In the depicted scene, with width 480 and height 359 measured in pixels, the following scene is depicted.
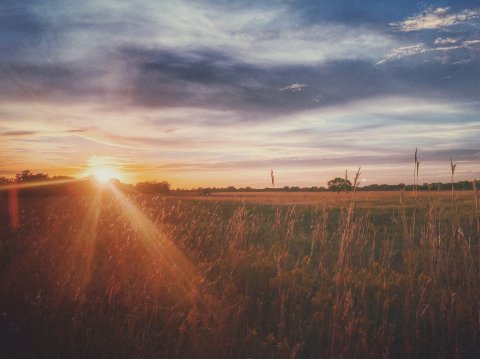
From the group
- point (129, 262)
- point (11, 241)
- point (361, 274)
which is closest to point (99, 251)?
point (129, 262)

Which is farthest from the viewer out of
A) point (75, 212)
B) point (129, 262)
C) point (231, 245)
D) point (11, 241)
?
point (75, 212)

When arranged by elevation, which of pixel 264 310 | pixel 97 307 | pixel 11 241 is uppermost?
pixel 11 241

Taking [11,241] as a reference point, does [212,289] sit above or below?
below

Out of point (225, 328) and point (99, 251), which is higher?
point (99, 251)

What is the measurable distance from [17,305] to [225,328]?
1.89 metres

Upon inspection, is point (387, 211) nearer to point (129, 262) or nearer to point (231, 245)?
point (231, 245)

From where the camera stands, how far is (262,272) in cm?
537

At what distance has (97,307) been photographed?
352 cm

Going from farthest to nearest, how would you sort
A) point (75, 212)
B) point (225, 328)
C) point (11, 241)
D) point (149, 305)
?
point (75, 212), point (11, 241), point (149, 305), point (225, 328)

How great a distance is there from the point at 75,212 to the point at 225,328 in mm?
5409

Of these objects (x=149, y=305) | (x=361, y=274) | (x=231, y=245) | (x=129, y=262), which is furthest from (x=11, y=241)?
(x=361, y=274)

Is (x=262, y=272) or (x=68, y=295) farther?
(x=262, y=272)

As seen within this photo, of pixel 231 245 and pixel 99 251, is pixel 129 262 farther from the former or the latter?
pixel 231 245

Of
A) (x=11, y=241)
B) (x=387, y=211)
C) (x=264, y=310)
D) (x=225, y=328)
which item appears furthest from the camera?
(x=387, y=211)
